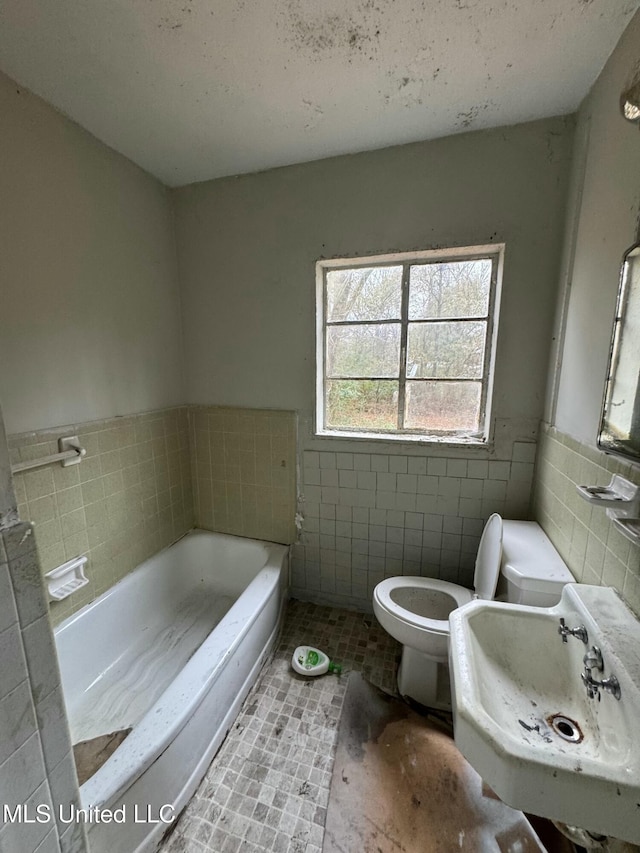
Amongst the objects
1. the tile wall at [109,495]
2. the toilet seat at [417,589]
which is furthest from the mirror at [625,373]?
the tile wall at [109,495]

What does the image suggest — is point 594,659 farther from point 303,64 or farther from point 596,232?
point 303,64

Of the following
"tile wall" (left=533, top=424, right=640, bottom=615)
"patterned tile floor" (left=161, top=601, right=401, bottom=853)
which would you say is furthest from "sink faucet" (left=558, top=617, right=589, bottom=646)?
"patterned tile floor" (left=161, top=601, right=401, bottom=853)

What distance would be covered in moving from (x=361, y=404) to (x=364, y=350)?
0.30 m

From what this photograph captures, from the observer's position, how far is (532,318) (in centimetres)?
153

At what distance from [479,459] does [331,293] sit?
1.19 m

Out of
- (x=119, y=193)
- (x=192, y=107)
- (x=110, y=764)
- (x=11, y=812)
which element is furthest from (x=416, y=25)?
(x=110, y=764)

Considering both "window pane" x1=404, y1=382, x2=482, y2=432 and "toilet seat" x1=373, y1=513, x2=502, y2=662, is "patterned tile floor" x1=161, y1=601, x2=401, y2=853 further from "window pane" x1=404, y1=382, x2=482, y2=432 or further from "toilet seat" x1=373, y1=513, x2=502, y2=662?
"window pane" x1=404, y1=382, x2=482, y2=432

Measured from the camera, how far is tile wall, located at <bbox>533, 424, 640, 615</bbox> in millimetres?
888

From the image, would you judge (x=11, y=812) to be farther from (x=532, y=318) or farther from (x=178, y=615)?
(x=532, y=318)

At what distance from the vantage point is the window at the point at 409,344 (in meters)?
1.67

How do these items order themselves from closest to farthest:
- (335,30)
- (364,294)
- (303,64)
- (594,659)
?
1. (594,659)
2. (335,30)
3. (303,64)
4. (364,294)

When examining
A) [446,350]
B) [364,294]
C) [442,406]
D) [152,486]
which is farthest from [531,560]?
[152,486]

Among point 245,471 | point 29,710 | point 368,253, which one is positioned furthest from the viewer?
point 245,471

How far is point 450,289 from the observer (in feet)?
5.55
